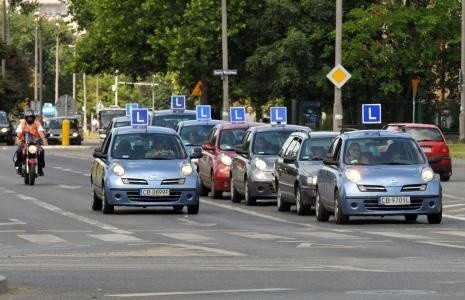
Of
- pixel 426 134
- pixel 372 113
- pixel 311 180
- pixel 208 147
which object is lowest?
pixel 311 180

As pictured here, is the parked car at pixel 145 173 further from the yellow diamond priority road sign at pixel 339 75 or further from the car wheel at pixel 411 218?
the yellow diamond priority road sign at pixel 339 75

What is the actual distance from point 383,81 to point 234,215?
45.9m

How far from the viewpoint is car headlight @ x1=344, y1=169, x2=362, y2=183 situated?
27.8 m

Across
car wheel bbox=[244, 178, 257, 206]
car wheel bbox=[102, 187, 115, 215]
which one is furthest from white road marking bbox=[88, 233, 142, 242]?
car wheel bbox=[244, 178, 257, 206]

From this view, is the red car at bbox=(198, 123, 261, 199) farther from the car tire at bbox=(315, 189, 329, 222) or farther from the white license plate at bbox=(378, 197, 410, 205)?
the white license plate at bbox=(378, 197, 410, 205)

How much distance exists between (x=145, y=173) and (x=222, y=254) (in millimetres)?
9950

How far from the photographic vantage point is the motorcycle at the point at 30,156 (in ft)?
143

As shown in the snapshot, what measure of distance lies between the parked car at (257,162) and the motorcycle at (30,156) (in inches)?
319

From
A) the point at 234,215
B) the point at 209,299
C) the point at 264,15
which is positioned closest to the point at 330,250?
the point at 209,299

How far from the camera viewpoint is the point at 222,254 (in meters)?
20.8

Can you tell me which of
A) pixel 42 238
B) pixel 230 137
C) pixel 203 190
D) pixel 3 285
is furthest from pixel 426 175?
pixel 3 285

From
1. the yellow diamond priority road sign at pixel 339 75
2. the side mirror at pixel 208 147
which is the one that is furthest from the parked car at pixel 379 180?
the yellow diamond priority road sign at pixel 339 75

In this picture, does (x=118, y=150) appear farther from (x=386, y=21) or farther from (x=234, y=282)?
(x=386, y=21)

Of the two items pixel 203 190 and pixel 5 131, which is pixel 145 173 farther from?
pixel 5 131
